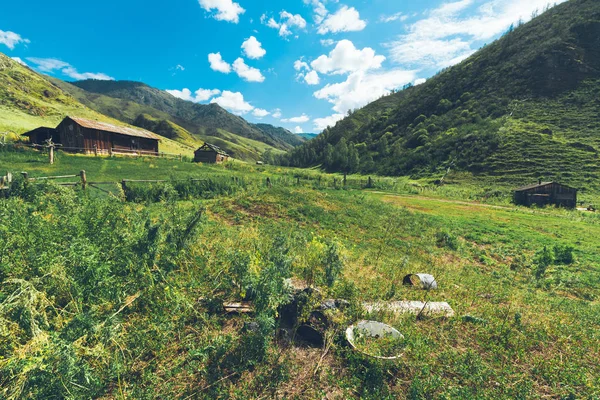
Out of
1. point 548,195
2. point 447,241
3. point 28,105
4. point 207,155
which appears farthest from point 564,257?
point 28,105

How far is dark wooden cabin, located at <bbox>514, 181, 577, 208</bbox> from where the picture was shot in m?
34.6

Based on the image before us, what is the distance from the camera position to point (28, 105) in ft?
229

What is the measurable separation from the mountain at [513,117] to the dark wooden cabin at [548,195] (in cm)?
1193

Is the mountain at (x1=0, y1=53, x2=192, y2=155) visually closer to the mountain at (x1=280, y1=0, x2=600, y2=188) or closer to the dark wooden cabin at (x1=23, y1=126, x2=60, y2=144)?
the dark wooden cabin at (x1=23, y1=126, x2=60, y2=144)

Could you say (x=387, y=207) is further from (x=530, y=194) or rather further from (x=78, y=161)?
(x=78, y=161)

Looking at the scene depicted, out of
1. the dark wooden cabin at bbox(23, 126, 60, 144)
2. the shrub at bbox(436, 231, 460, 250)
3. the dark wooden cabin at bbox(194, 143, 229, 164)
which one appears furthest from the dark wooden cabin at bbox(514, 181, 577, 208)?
the dark wooden cabin at bbox(23, 126, 60, 144)

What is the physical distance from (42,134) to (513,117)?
10500cm

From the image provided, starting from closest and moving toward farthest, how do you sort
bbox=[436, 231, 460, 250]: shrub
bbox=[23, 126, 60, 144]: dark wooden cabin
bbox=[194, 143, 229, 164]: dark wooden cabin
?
bbox=[436, 231, 460, 250]: shrub < bbox=[23, 126, 60, 144]: dark wooden cabin < bbox=[194, 143, 229, 164]: dark wooden cabin

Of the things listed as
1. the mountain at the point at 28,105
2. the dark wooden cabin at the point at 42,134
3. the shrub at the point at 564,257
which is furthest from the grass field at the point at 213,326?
the mountain at the point at 28,105

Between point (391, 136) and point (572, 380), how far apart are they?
351 ft

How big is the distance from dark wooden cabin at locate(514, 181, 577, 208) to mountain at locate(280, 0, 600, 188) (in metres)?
11.9

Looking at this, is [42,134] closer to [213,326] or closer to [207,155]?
[207,155]

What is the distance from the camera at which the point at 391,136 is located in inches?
4033

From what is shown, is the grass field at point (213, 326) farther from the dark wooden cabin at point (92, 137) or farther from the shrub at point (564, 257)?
the dark wooden cabin at point (92, 137)
